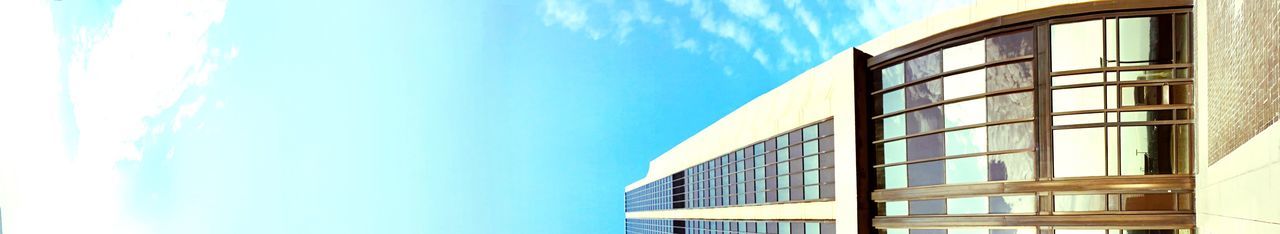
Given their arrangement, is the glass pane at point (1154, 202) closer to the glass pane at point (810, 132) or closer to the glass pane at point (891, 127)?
the glass pane at point (891, 127)

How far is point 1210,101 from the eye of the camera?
17.3m

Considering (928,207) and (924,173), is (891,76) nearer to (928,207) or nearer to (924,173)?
(924,173)

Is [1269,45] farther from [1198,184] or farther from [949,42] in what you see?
[949,42]

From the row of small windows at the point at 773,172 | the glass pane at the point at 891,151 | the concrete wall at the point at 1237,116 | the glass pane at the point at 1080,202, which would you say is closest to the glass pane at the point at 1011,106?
the glass pane at the point at 1080,202

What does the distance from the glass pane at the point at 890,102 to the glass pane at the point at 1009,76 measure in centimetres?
326

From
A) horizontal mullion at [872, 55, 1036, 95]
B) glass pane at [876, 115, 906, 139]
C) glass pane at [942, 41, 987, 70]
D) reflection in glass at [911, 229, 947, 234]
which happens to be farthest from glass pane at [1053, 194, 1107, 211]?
glass pane at [876, 115, 906, 139]

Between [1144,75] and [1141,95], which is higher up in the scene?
[1144,75]

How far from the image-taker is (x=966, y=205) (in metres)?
21.2

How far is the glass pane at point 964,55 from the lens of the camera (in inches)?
815

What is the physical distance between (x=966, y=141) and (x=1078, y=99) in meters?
3.02

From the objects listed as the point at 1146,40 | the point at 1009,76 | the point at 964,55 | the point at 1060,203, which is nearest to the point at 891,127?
the point at 964,55

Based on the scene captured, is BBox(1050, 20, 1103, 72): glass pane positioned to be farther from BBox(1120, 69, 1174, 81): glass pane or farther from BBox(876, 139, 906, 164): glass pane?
BBox(876, 139, 906, 164): glass pane

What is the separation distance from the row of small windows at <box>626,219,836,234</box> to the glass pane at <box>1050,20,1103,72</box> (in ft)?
34.4

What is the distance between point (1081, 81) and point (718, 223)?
29.4 metres
